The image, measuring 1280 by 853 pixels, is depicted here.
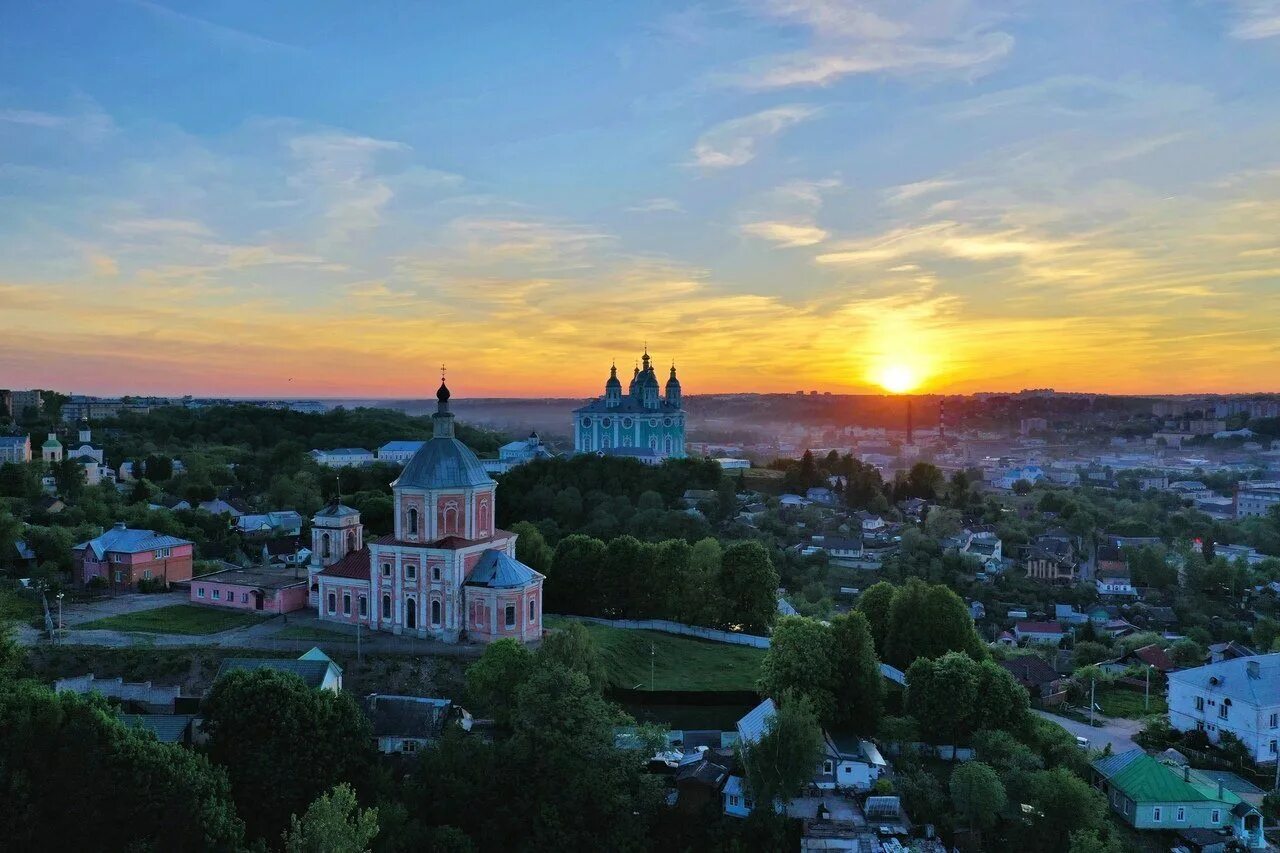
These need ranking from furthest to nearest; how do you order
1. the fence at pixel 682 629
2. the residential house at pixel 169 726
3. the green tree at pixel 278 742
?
the fence at pixel 682 629, the residential house at pixel 169 726, the green tree at pixel 278 742

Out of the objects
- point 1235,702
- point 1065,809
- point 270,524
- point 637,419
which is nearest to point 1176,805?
point 1065,809

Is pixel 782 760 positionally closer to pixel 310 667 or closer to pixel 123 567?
pixel 310 667

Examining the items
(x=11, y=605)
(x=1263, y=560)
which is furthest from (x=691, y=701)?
(x=1263, y=560)

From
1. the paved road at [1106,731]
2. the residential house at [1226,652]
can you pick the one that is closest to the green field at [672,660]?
the paved road at [1106,731]

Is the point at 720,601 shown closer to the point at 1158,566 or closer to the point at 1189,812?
the point at 1189,812

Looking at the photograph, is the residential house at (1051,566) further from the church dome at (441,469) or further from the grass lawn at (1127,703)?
the church dome at (441,469)

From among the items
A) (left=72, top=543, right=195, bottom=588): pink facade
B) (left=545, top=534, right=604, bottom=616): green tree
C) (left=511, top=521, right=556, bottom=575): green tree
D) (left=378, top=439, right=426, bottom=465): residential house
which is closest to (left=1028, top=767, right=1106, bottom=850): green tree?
(left=545, top=534, right=604, bottom=616): green tree
